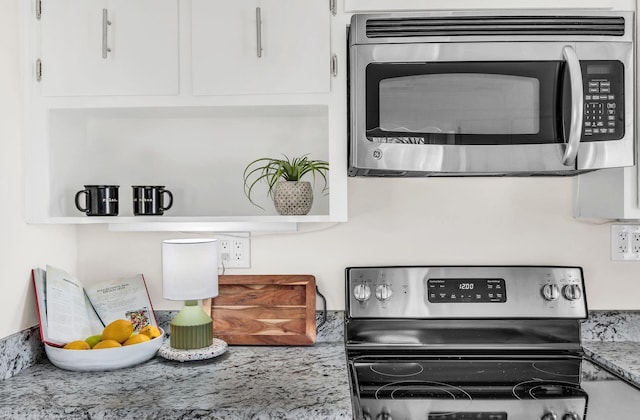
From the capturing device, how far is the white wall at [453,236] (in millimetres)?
1730

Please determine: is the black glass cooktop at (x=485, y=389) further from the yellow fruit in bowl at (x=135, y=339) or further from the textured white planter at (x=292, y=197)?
the yellow fruit in bowl at (x=135, y=339)

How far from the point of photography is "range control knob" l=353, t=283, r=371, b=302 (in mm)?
1667

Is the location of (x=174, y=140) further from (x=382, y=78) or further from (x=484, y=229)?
(x=484, y=229)

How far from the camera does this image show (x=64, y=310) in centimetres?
154

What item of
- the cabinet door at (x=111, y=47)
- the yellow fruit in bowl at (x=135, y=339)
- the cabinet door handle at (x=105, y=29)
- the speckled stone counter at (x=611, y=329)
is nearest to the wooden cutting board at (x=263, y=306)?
the yellow fruit in bowl at (x=135, y=339)

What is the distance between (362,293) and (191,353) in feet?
1.75

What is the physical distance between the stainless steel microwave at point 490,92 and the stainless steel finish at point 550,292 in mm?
443

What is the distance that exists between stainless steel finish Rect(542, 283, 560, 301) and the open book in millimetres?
1207

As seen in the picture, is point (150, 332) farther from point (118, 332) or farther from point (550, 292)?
point (550, 292)

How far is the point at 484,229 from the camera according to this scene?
68.7 inches

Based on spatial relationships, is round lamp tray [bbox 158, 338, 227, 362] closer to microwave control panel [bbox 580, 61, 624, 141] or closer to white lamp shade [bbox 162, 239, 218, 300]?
white lamp shade [bbox 162, 239, 218, 300]

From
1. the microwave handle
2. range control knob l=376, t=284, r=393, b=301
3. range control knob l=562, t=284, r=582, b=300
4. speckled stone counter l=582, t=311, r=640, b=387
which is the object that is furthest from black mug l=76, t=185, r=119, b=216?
speckled stone counter l=582, t=311, r=640, b=387

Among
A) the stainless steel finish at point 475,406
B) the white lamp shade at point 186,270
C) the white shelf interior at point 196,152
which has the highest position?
the white shelf interior at point 196,152

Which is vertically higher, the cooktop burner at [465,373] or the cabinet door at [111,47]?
the cabinet door at [111,47]
